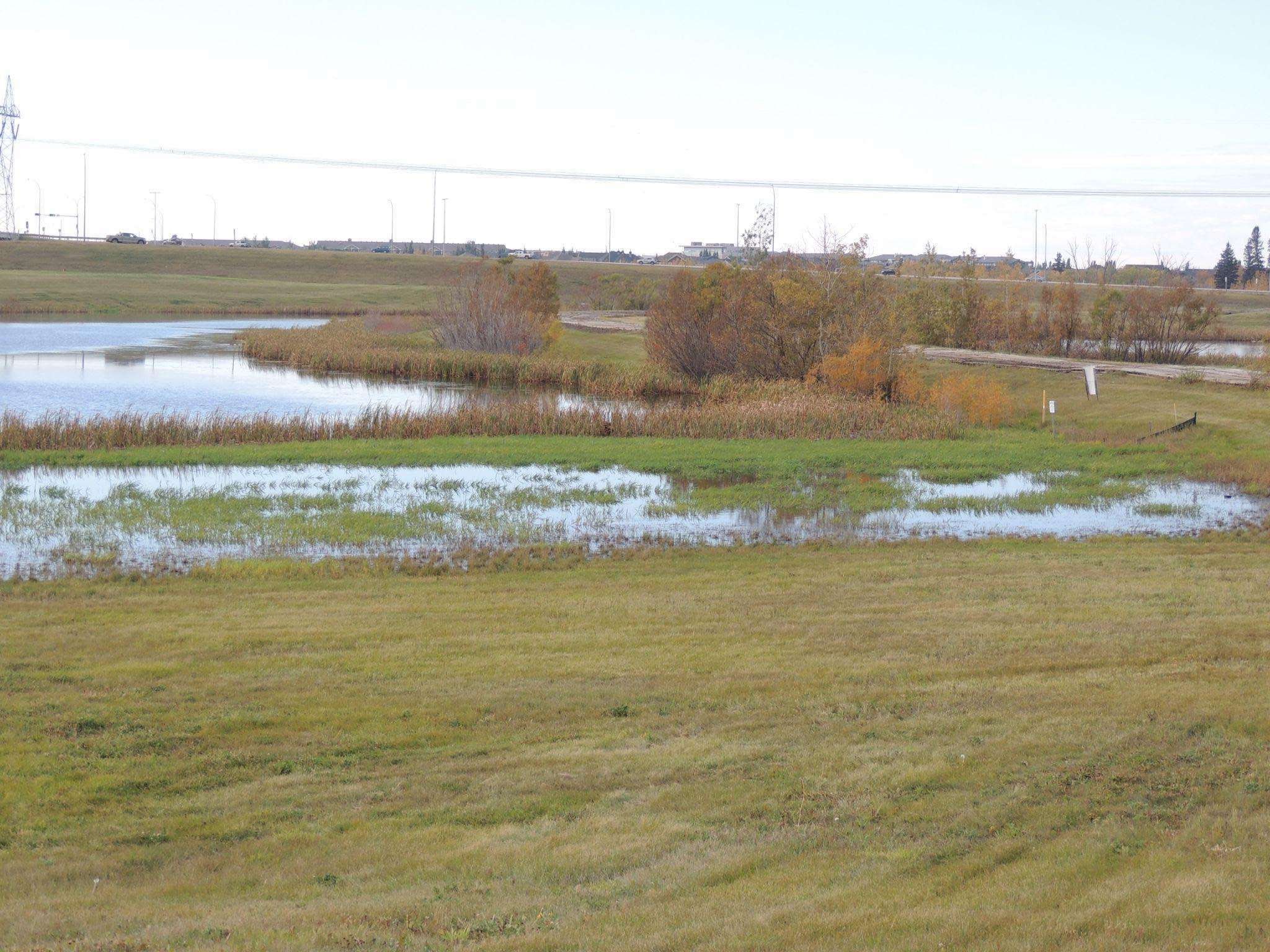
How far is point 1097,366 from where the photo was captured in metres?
48.3

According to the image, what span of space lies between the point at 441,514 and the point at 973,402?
80.1 ft

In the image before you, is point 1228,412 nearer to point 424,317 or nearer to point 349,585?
point 349,585

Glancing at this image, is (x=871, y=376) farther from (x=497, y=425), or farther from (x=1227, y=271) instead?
(x=1227, y=271)

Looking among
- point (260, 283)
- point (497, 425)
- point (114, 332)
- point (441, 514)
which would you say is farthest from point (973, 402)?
point (260, 283)

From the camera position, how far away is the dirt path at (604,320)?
254 feet

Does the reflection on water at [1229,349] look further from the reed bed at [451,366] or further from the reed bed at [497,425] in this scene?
the reed bed at [497,425]

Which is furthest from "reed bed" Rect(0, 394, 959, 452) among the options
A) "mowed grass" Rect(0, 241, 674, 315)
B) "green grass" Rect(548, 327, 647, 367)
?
"mowed grass" Rect(0, 241, 674, 315)

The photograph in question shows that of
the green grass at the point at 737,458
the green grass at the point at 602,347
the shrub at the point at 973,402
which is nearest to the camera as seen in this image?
the green grass at the point at 737,458

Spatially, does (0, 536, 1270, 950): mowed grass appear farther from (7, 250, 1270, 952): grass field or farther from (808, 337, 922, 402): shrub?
(808, 337, 922, 402): shrub

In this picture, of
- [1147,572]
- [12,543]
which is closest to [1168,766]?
[1147,572]

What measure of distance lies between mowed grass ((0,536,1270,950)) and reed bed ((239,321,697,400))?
120 feet

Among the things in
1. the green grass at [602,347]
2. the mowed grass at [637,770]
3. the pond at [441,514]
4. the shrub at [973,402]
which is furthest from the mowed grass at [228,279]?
the mowed grass at [637,770]

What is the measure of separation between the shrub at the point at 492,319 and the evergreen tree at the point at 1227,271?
3785 inches

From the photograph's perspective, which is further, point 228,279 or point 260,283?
point 228,279
